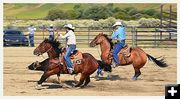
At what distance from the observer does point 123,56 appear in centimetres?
938

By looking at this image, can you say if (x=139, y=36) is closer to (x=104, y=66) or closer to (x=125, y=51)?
(x=125, y=51)

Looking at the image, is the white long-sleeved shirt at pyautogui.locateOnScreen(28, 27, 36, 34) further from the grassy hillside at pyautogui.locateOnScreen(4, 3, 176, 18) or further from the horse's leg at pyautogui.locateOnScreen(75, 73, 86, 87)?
the horse's leg at pyautogui.locateOnScreen(75, 73, 86, 87)

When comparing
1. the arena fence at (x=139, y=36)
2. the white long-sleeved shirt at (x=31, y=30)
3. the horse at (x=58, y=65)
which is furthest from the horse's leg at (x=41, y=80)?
the white long-sleeved shirt at (x=31, y=30)

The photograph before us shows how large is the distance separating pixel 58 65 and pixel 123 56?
1499 mm

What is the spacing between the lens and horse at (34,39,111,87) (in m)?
8.60

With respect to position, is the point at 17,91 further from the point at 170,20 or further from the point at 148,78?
the point at 170,20

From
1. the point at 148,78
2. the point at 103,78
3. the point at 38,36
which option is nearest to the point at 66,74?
the point at 103,78

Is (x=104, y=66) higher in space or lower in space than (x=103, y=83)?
higher

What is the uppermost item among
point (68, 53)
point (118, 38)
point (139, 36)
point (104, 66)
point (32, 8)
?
point (32, 8)

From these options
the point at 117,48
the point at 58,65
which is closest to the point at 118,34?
the point at 117,48

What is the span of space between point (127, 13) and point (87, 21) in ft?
4.30

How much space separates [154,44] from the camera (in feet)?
52.6

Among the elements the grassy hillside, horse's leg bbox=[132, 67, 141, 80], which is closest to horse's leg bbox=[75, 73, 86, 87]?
horse's leg bbox=[132, 67, 141, 80]

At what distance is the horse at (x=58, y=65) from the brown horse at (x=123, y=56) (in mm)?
341
